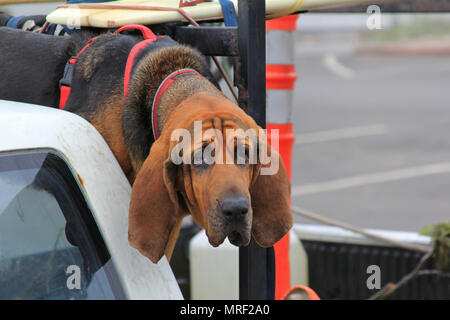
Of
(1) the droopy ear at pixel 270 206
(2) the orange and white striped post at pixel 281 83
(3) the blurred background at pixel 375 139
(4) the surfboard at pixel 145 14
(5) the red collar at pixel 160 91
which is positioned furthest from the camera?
(3) the blurred background at pixel 375 139

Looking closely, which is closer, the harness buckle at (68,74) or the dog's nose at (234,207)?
the dog's nose at (234,207)

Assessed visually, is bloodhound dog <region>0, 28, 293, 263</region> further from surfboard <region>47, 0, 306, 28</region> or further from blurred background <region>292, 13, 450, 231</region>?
blurred background <region>292, 13, 450, 231</region>

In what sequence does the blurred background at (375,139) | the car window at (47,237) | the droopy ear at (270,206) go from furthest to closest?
the blurred background at (375,139) → the droopy ear at (270,206) → the car window at (47,237)

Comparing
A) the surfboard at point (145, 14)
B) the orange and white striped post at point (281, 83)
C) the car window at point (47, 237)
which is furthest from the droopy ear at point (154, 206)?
the orange and white striped post at point (281, 83)

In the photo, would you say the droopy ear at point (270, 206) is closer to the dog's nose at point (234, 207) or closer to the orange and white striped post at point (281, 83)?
the dog's nose at point (234, 207)

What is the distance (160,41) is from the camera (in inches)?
99.1

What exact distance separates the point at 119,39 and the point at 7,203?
1.07 meters

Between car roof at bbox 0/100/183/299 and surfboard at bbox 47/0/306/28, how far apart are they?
0.86 metres

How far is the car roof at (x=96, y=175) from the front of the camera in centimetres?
166

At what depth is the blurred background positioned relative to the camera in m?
8.45

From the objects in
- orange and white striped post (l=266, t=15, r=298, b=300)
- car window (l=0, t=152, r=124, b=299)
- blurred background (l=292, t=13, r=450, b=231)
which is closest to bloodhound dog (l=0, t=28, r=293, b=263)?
car window (l=0, t=152, r=124, b=299)

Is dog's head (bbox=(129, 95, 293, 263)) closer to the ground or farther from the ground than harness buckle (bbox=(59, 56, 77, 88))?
closer to the ground

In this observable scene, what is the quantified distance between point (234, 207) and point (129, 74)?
874 mm
